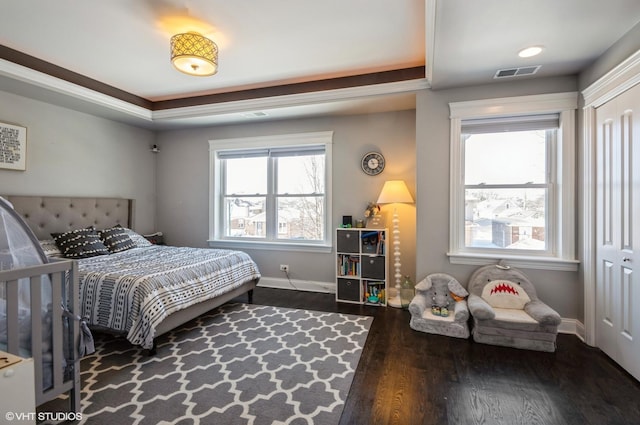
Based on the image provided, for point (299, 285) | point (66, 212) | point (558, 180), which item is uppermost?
point (558, 180)

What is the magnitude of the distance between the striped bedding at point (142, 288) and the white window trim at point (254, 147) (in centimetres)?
128

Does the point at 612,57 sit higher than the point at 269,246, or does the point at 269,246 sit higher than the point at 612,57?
the point at 612,57

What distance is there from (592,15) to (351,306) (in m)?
3.28

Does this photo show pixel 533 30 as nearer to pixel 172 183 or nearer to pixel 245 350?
pixel 245 350

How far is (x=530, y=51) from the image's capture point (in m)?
2.44

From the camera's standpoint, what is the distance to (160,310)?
2.37 m

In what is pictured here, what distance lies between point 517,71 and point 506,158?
0.84m

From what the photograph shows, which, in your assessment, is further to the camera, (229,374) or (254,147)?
(254,147)

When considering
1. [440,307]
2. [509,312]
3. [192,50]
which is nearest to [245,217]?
[192,50]

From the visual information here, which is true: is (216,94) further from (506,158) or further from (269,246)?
(506,158)

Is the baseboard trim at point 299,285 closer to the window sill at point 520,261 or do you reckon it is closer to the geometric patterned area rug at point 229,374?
the geometric patterned area rug at point 229,374

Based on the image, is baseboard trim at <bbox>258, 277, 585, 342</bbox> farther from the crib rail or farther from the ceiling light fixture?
the ceiling light fixture

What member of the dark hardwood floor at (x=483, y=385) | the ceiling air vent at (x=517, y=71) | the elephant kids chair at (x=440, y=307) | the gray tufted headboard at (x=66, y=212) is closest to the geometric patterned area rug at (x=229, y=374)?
the dark hardwood floor at (x=483, y=385)

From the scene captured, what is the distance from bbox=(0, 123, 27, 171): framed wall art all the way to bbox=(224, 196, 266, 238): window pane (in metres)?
2.35
